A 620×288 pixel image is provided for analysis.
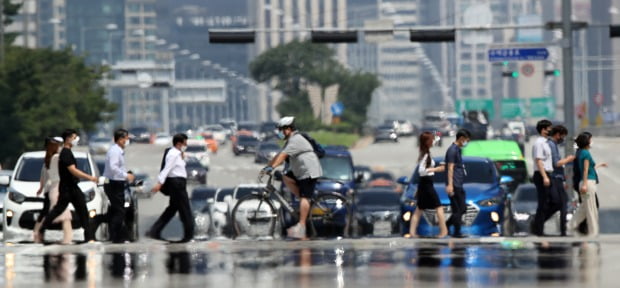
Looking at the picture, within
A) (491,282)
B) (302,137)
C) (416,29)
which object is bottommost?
(491,282)

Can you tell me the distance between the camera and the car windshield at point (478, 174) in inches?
1037

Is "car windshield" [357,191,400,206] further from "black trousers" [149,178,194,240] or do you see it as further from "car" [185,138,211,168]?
"car" [185,138,211,168]

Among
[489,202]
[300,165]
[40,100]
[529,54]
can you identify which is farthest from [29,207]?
[40,100]

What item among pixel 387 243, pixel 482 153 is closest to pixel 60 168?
pixel 387 243

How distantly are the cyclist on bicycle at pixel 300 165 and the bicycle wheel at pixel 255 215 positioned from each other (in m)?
0.45

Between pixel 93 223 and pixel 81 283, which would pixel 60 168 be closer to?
pixel 93 223

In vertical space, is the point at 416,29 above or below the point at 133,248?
above

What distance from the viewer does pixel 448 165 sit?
22.4 m

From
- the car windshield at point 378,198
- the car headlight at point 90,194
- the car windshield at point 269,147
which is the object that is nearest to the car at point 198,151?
the car windshield at point 269,147

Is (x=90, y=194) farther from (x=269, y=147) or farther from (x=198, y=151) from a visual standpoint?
(x=269, y=147)

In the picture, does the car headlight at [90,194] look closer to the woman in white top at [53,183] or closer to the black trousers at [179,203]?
the woman in white top at [53,183]

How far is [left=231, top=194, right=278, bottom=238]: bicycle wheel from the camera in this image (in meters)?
21.9

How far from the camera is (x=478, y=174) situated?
26516mm

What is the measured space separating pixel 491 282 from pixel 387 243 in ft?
16.3
